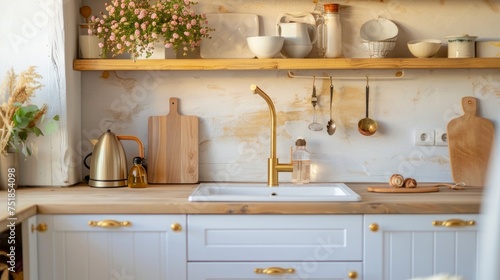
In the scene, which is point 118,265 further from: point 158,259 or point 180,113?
point 180,113

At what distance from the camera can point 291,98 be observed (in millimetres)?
2865

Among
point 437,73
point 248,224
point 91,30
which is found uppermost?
point 91,30

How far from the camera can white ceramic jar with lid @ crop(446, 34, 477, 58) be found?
2705 mm

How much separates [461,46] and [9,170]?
2023mm

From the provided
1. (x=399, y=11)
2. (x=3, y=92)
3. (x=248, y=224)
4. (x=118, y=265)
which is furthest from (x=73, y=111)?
(x=399, y=11)

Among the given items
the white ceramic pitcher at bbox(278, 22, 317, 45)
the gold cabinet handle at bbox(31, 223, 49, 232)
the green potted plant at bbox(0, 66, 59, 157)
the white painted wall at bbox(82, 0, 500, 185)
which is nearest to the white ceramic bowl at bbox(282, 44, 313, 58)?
the white ceramic pitcher at bbox(278, 22, 317, 45)

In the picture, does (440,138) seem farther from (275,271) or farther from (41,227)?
(41,227)

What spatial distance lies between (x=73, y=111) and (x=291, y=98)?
3.27ft

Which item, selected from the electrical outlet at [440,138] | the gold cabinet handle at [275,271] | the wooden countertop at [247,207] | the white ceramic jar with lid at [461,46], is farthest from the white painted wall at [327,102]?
the gold cabinet handle at [275,271]

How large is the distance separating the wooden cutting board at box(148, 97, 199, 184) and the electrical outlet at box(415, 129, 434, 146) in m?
1.02

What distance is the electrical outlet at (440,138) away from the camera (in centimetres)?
284

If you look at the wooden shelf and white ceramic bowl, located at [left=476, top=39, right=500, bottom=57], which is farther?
white ceramic bowl, located at [left=476, top=39, right=500, bottom=57]

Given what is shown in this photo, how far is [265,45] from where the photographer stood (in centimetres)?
264

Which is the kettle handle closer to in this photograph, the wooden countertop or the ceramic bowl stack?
the wooden countertop
